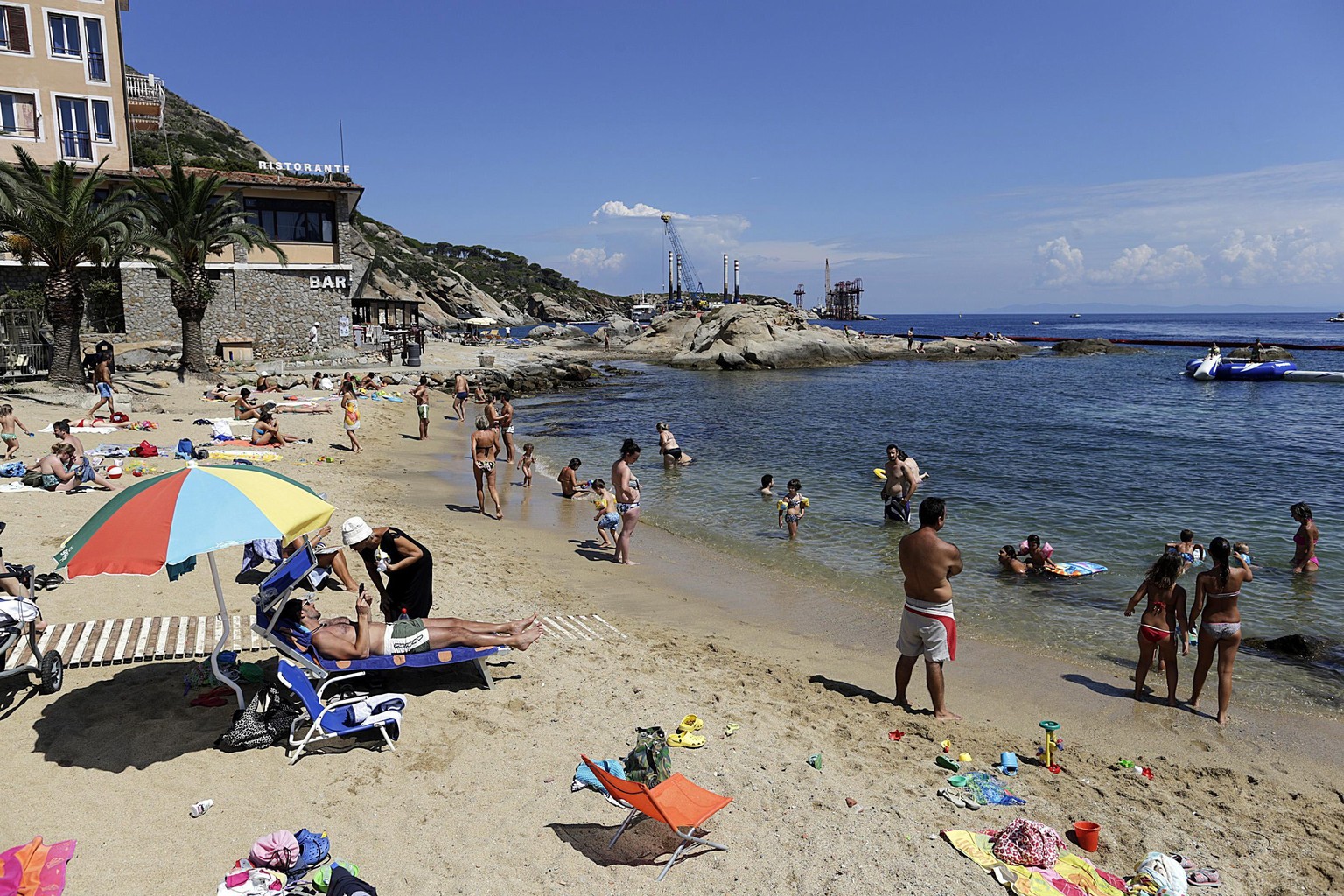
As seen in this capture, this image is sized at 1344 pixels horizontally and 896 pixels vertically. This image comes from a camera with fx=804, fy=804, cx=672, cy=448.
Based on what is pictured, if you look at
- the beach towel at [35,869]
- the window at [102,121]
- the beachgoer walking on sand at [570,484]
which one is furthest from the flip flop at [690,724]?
the window at [102,121]

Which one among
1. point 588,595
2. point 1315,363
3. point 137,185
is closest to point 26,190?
point 137,185

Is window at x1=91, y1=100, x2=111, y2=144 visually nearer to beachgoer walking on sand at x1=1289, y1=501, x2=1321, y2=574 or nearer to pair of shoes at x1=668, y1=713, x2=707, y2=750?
pair of shoes at x1=668, y1=713, x2=707, y2=750

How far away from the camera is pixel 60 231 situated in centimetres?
2017

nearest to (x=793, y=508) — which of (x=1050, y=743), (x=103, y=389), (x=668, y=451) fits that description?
(x=668, y=451)

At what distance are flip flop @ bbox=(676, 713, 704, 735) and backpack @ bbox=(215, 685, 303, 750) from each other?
109 inches

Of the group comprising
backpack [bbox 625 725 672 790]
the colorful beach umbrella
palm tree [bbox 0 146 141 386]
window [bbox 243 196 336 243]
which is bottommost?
backpack [bbox 625 725 672 790]

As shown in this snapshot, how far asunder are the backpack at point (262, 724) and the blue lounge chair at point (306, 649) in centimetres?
26

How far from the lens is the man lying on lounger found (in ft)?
20.0

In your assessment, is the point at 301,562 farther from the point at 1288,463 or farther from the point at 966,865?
the point at 1288,463

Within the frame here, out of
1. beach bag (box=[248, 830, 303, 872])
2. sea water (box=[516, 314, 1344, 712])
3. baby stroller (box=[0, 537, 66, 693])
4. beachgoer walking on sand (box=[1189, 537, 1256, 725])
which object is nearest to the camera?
beach bag (box=[248, 830, 303, 872])

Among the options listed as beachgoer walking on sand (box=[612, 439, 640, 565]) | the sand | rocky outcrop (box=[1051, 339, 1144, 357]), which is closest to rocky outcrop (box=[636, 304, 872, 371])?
rocky outcrop (box=[1051, 339, 1144, 357])

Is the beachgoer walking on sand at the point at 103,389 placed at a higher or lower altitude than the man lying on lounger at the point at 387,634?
higher

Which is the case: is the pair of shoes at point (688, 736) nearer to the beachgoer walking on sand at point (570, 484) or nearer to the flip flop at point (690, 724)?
the flip flop at point (690, 724)

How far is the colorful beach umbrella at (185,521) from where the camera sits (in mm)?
4785
